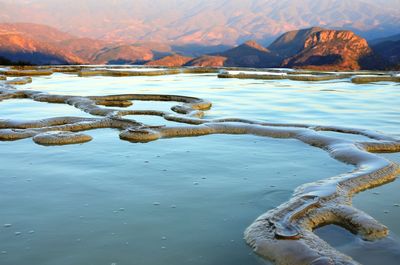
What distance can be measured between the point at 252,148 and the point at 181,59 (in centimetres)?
11696

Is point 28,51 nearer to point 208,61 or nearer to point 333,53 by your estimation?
point 208,61

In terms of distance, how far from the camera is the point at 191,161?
5398 mm

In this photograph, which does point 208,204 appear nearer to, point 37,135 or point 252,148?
point 252,148

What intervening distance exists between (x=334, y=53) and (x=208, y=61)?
29.0 meters

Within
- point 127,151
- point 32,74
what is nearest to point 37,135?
point 127,151

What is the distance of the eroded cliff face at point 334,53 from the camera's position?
322 feet

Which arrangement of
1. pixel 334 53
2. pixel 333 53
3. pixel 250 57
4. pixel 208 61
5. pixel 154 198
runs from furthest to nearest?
pixel 250 57
pixel 208 61
pixel 333 53
pixel 334 53
pixel 154 198

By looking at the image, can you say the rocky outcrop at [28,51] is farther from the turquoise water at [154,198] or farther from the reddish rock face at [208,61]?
the turquoise water at [154,198]

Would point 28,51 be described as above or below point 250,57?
below

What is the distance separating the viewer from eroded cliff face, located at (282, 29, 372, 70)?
98250mm

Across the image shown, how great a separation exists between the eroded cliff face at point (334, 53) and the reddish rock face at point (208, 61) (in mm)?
16220

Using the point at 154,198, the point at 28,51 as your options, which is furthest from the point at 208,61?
the point at 154,198

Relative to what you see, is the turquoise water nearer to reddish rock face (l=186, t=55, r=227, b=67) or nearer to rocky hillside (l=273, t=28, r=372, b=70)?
rocky hillside (l=273, t=28, r=372, b=70)

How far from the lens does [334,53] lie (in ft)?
344
